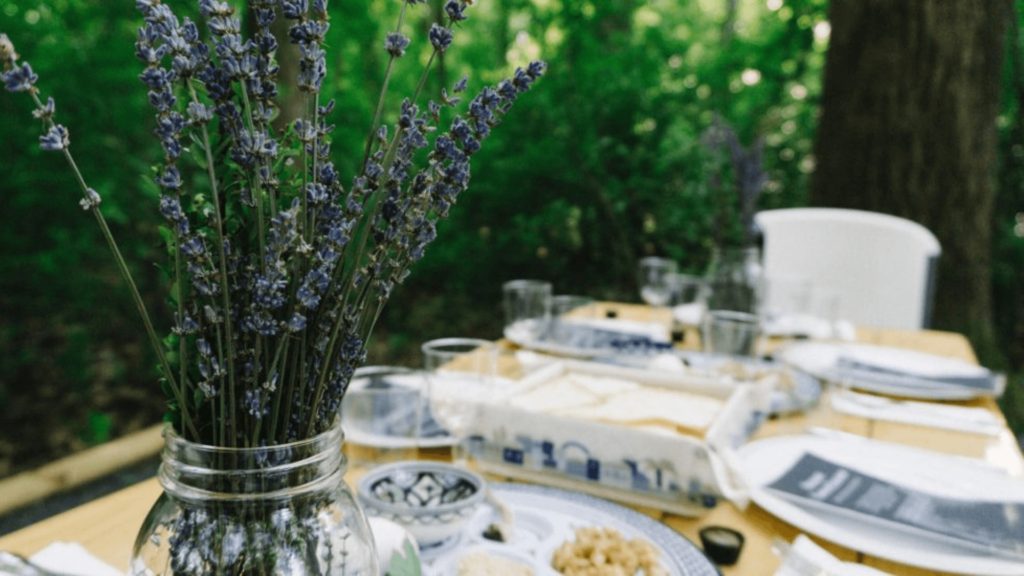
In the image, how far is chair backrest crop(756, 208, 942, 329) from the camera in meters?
2.94

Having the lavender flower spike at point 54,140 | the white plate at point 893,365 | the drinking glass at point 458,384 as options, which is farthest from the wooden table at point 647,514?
the lavender flower spike at point 54,140

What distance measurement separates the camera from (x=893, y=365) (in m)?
1.71

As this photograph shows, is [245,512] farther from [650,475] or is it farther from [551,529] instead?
[650,475]

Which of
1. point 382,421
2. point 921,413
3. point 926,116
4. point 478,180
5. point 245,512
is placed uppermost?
point 926,116

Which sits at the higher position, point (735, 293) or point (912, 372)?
point (735, 293)

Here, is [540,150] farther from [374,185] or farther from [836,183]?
[374,185]

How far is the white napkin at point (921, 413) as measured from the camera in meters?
1.34

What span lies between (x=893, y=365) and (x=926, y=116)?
7.33 ft

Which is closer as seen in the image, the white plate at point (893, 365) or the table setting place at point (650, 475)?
the table setting place at point (650, 475)

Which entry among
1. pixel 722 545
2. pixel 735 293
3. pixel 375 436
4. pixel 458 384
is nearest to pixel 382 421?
pixel 375 436

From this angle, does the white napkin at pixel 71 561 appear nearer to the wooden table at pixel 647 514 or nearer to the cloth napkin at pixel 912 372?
the wooden table at pixel 647 514

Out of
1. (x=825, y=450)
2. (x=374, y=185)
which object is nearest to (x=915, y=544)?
(x=825, y=450)

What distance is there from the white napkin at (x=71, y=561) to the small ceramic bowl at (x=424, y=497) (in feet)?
0.90

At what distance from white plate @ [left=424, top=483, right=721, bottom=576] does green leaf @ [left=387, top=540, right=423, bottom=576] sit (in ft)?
0.32
